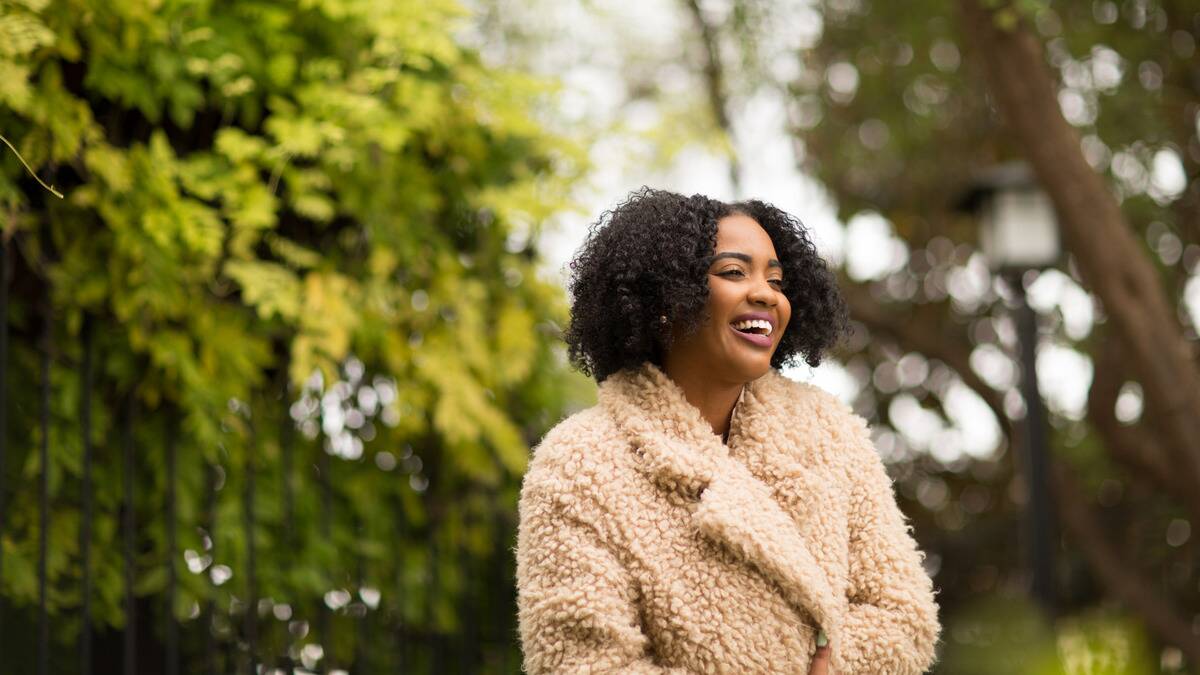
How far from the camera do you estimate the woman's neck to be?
246 centimetres

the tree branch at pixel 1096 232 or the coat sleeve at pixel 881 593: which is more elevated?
the tree branch at pixel 1096 232

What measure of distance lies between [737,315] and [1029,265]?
465 cm

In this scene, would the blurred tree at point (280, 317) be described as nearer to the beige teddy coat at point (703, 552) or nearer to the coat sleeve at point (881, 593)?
the beige teddy coat at point (703, 552)

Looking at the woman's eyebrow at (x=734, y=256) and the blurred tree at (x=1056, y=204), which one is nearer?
the woman's eyebrow at (x=734, y=256)

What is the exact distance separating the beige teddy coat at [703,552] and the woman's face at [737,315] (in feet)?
0.27

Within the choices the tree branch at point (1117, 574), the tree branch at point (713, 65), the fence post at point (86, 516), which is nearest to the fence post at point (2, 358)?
the fence post at point (86, 516)

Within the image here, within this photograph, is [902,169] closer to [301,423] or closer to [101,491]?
[301,423]

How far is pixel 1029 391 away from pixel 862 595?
4268 millimetres

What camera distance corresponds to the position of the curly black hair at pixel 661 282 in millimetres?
2406

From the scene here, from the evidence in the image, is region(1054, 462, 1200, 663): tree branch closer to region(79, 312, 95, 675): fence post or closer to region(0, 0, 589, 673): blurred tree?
region(0, 0, 589, 673): blurred tree

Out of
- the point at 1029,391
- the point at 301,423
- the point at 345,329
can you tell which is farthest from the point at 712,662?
the point at 1029,391

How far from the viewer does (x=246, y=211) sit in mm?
4031

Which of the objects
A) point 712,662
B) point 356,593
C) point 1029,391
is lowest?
point 712,662

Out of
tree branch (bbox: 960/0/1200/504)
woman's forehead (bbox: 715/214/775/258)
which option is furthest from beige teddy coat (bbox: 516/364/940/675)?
tree branch (bbox: 960/0/1200/504)
